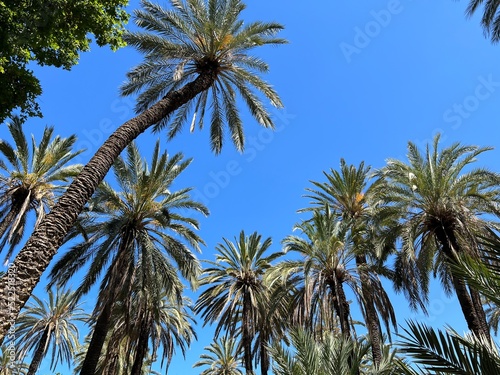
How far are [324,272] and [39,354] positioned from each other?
17.2m

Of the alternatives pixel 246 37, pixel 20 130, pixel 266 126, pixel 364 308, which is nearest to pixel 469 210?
pixel 364 308

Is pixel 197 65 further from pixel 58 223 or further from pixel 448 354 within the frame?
pixel 448 354

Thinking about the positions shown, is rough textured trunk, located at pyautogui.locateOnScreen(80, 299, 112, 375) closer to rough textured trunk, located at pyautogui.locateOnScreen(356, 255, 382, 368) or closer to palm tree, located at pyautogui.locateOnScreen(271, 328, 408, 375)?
palm tree, located at pyautogui.locateOnScreen(271, 328, 408, 375)

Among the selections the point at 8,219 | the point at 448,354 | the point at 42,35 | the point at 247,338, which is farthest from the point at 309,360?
the point at 8,219

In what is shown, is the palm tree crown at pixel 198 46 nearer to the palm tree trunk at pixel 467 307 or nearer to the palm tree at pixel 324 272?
the palm tree at pixel 324 272

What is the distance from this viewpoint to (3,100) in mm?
10016

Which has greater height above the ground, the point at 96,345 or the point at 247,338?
the point at 247,338

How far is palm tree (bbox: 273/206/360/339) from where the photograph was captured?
1653 centimetres

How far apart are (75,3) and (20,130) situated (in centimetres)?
1119

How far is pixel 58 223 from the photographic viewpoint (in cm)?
772

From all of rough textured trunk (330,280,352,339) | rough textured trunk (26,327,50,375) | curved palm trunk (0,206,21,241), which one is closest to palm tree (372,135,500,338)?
rough textured trunk (330,280,352,339)

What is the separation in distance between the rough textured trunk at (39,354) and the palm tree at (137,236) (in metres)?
7.42

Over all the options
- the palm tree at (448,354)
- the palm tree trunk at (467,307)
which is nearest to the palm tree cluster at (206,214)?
the palm tree trunk at (467,307)

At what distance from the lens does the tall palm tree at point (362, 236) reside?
17.1 m
